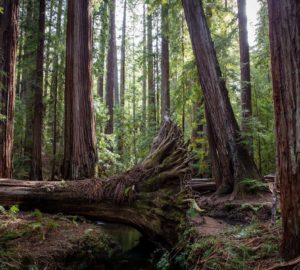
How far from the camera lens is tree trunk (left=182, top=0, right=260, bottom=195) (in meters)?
8.45

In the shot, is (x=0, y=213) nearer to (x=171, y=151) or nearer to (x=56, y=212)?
(x=56, y=212)

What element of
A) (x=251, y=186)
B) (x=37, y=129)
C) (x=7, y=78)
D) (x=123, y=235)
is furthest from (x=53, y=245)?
(x=37, y=129)

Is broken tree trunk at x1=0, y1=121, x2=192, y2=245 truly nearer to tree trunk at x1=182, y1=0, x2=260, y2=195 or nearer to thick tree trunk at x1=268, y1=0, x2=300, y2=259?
tree trunk at x1=182, y1=0, x2=260, y2=195

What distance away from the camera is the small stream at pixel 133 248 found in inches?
212

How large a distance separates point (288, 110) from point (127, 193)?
3631 mm

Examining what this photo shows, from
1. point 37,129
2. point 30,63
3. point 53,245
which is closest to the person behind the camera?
point 53,245

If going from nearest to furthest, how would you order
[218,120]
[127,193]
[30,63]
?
[127,193], [218,120], [30,63]

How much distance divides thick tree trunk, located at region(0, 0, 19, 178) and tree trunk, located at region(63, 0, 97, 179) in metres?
1.47

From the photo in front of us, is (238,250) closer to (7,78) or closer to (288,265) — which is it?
(288,265)

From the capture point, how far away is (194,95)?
1061 cm

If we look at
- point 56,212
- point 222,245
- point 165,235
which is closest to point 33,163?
point 56,212

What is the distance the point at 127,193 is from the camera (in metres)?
5.98

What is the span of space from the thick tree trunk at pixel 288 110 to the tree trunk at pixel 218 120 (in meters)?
5.16

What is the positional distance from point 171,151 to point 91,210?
6.62ft
